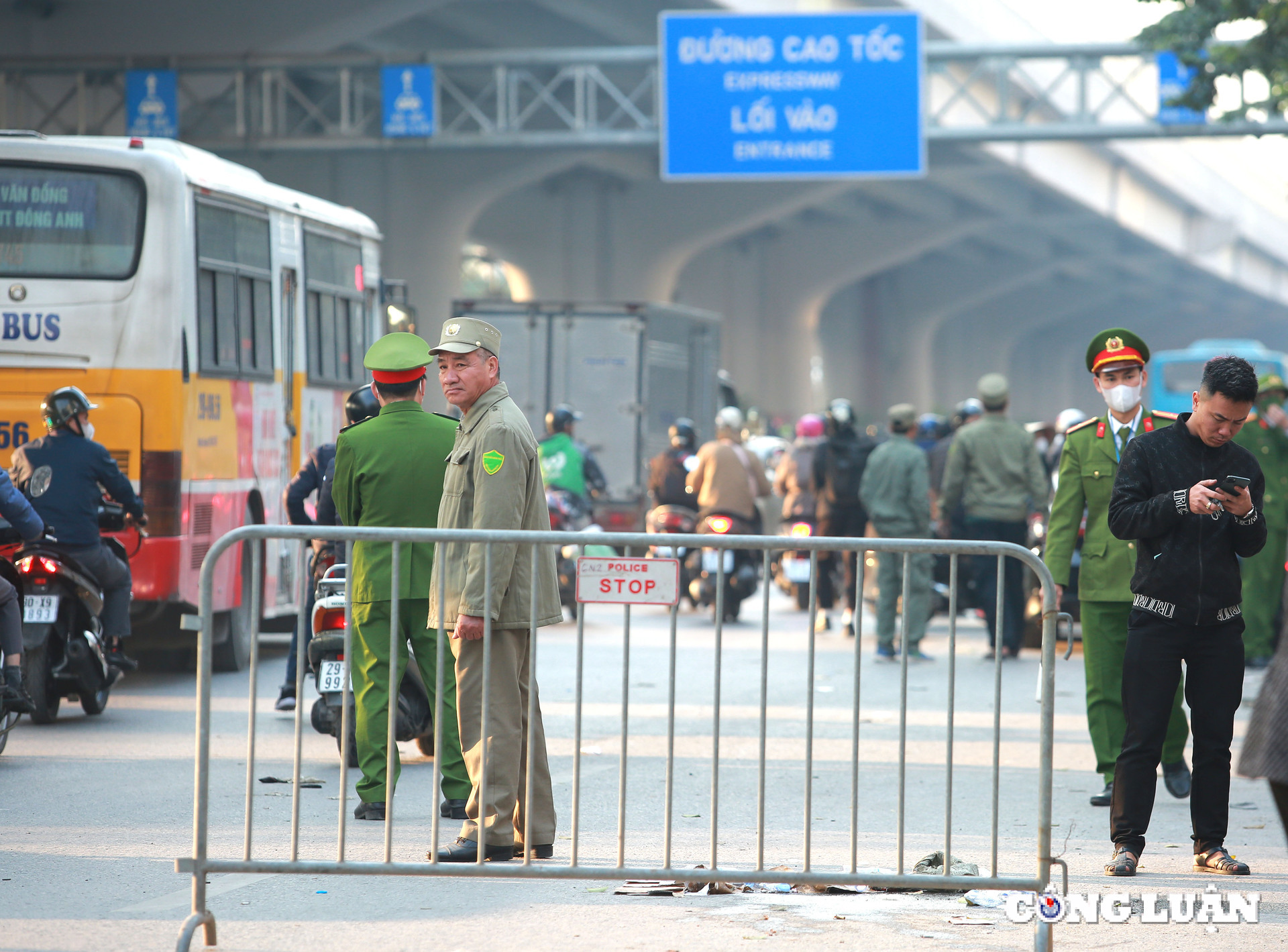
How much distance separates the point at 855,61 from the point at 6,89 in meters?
11.2

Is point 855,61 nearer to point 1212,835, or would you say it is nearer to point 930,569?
point 930,569

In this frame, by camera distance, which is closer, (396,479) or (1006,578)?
(396,479)

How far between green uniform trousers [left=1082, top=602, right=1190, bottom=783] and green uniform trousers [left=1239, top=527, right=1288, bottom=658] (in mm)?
5950

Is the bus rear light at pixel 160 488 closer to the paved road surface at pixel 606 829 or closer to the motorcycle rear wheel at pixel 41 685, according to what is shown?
the paved road surface at pixel 606 829

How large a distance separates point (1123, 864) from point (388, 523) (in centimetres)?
298

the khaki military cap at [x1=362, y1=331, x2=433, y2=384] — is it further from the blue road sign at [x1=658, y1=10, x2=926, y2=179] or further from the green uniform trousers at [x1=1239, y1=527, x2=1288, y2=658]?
the blue road sign at [x1=658, y1=10, x2=926, y2=179]

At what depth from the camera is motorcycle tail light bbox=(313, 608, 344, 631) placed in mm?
8109

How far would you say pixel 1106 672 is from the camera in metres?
7.07

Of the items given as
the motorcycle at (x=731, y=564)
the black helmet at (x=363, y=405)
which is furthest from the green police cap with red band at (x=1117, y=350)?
the motorcycle at (x=731, y=564)

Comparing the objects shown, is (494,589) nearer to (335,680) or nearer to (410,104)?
(335,680)

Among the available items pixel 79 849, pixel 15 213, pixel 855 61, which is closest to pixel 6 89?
pixel 855 61

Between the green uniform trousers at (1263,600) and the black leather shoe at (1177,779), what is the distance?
5157 mm

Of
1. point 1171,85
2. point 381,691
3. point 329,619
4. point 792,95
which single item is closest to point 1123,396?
point 381,691

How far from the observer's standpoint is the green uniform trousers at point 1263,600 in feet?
41.8
